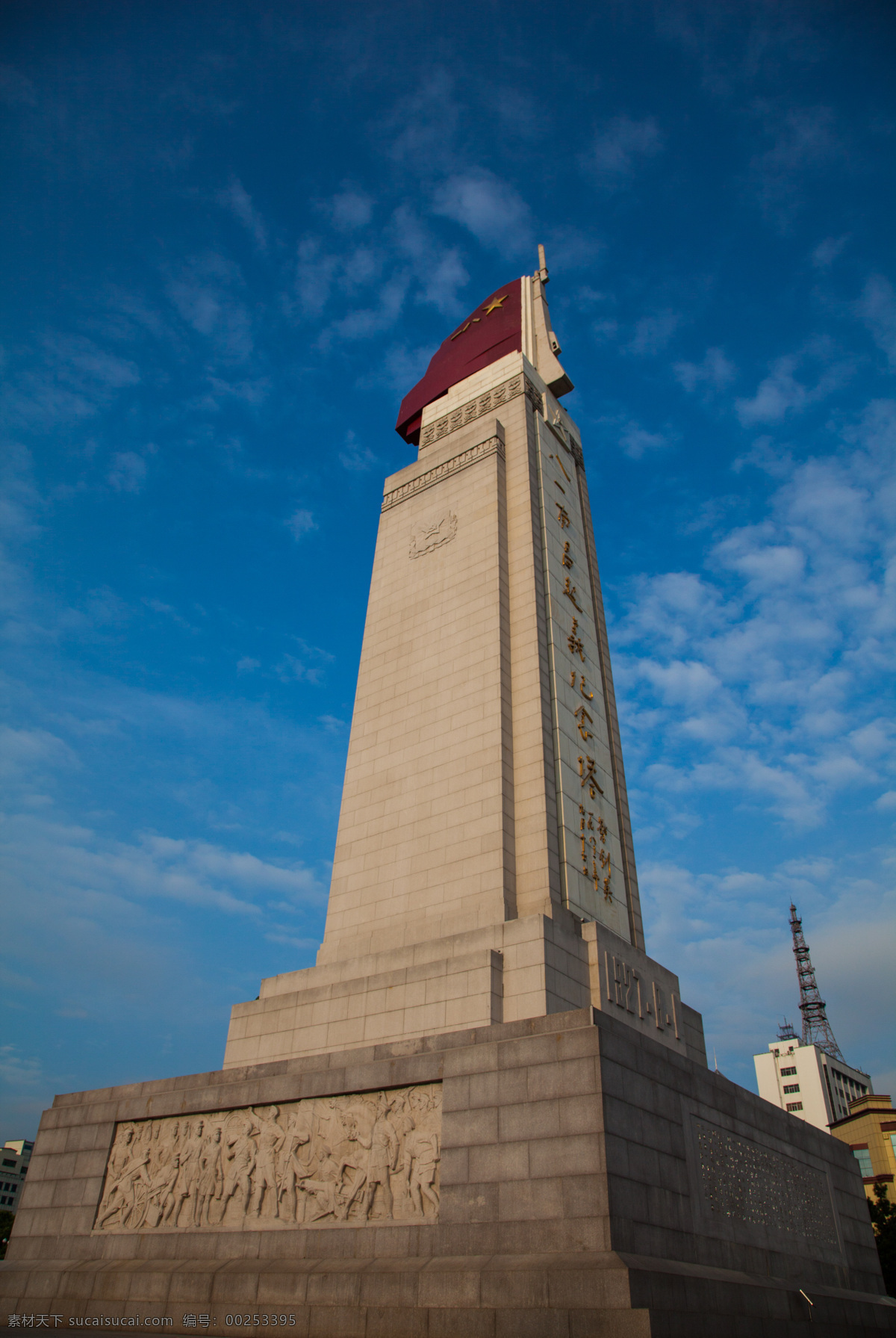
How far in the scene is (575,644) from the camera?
22062 mm

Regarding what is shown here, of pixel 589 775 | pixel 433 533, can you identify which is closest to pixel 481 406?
pixel 433 533

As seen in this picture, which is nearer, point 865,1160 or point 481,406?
point 481,406

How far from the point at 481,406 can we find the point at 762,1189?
67.8 feet

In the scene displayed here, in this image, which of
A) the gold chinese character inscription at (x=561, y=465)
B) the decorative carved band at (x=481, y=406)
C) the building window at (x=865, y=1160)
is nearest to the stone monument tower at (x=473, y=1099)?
the gold chinese character inscription at (x=561, y=465)

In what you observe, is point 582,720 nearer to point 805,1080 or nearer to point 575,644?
point 575,644

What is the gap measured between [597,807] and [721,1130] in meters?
7.02

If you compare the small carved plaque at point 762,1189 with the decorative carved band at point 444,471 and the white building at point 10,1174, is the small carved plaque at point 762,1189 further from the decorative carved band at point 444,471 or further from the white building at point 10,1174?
the white building at point 10,1174

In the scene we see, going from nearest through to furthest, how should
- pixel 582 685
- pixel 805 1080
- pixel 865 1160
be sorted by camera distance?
pixel 582 685
pixel 865 1160
pixel 805 1080

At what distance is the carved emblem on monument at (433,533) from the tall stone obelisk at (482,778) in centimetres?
6

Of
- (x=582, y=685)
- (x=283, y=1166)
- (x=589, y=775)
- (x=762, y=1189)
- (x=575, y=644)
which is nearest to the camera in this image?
(x=283, y=1166)

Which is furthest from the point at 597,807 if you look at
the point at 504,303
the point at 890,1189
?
the point at 890,1189

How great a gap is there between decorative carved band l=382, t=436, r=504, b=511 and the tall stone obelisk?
0.23 ft

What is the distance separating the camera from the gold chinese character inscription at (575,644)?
21844 mm

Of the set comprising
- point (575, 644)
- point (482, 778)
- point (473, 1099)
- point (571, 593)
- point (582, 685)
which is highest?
point (571, 593)
